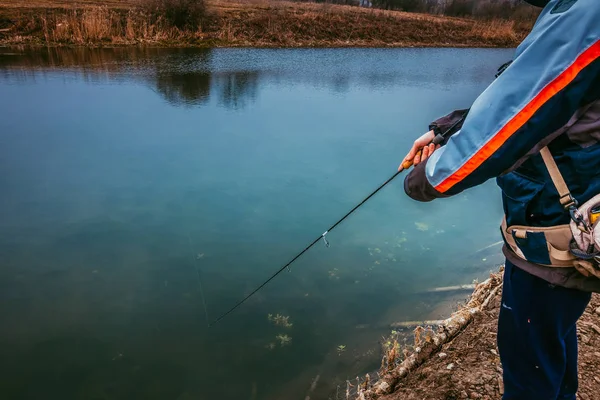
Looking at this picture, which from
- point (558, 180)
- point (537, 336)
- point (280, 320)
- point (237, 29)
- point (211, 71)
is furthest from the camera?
point (237, 29)

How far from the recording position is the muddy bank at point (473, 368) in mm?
1702

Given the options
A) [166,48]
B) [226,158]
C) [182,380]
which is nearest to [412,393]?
[182,380]

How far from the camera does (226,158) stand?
4797 mm

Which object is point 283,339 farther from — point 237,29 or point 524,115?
point 237,29

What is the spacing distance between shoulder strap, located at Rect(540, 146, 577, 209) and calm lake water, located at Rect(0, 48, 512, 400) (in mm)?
1672

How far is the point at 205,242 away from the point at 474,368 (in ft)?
7.06

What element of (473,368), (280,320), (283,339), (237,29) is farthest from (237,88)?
(237,29)

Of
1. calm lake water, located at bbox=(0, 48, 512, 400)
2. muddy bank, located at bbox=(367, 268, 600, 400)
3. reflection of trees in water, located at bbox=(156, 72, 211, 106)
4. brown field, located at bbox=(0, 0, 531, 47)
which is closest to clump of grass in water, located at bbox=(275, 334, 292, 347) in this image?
calm lake water, located at bbox=(0, 48, 512, 400)

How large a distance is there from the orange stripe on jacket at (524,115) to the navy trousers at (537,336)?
33cm

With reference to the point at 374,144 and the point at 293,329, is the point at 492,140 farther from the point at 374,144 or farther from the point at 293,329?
the point at 374,144

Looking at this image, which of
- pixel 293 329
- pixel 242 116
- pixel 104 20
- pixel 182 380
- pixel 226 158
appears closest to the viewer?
pixel 182 380

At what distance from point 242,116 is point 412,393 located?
5030 mm

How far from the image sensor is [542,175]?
932 millimetres

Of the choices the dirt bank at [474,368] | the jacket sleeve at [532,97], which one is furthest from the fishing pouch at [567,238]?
the dirt bank at [474,368]
